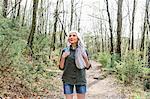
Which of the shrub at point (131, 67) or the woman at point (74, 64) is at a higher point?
the woman at point (74, 64)

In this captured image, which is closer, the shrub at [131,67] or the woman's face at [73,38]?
the woman's face at [73,38]

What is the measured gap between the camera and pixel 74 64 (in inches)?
210

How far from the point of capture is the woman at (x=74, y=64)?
5.29 m

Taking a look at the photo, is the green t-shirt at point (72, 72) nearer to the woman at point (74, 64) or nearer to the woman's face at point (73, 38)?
the woman at point (74, 64)

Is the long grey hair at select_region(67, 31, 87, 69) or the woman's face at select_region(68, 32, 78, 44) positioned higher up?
the woman's face at select_region(68, 32, 78, 44)

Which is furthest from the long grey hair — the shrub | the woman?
the shrub

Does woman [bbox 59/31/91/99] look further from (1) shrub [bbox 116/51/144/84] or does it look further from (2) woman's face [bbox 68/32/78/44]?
(1) shrub [bbox 116/51/144/84]

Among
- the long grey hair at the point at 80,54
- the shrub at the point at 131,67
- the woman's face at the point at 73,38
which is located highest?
the woman's face at the point at 73,38

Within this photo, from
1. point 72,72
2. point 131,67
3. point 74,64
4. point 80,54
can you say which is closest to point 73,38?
point 80,54

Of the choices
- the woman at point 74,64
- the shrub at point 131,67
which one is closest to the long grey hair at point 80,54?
the woman at point 74,64

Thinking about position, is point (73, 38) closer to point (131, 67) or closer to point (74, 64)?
point (74, 64)

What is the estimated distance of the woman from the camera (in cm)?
529

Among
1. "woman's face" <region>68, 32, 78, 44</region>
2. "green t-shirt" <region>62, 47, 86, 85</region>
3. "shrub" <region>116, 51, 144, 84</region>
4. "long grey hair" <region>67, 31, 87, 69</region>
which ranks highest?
"woman's face" <region>68, 32, 78, 44</region>

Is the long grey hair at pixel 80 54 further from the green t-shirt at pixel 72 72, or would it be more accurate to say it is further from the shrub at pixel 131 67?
the shrub at pixel 131 67
